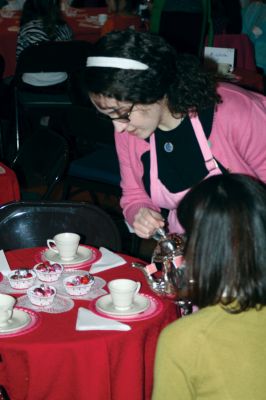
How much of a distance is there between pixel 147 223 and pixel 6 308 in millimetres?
547

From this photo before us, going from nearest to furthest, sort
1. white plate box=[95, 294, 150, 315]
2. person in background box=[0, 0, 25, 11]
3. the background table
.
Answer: white plate box=[95, 294, 150, 315] < the background table < person in background box=[0, 0, 25, 11]

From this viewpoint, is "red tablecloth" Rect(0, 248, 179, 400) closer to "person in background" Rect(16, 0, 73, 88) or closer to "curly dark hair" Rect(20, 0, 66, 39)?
"person in background" Rect(16, 0, 73, 88)

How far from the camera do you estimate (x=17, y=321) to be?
6.69 feet

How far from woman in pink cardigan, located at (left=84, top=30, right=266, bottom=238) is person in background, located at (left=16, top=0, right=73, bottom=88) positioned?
3.00 m

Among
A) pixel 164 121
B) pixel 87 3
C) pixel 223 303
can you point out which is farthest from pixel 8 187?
pixel 87 3

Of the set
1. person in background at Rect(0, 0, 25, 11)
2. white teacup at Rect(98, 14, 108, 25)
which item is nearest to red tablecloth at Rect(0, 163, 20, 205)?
white teacup at Rect(98, 14, 108, 25)

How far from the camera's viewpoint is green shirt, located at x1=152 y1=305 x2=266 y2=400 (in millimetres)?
1438

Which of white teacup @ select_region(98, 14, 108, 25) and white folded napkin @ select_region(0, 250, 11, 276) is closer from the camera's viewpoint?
white folded napkin @ select_region(0, 250, 11, 276)

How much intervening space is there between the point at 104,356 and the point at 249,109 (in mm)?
899

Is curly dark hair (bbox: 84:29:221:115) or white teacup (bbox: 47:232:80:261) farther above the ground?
curly dark hair (bbox: 84:29:221:115)

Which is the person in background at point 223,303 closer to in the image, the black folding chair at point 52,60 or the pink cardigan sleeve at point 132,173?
the pink cardigan sleeve at point 132,173

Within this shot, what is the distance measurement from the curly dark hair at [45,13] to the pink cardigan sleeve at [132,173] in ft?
10.3

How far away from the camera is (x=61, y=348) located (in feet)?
6.37

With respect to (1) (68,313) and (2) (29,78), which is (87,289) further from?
(2) (29,78)
